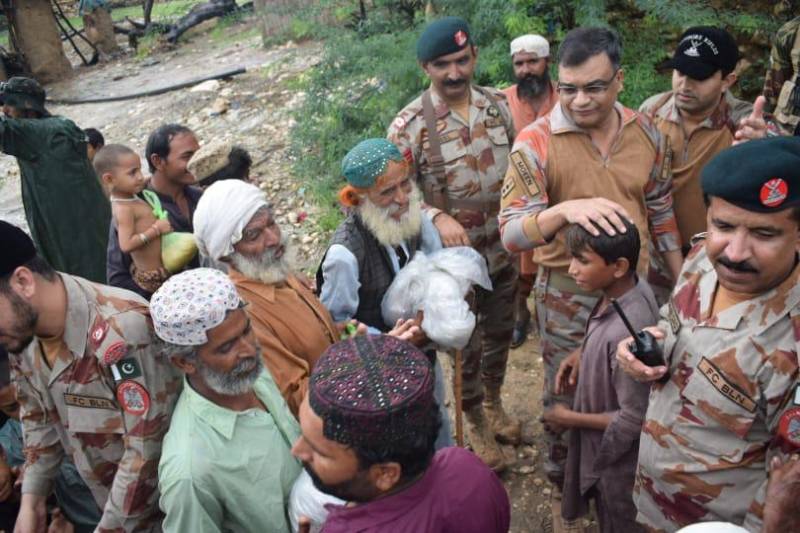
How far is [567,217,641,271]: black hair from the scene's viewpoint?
2537 millimetres

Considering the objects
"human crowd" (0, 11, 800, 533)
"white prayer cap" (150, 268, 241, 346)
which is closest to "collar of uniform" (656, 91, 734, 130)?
"human crowd" (0, 11, 800, 533)

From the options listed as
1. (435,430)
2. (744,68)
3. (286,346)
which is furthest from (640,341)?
(744,68)

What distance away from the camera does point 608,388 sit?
105 inches

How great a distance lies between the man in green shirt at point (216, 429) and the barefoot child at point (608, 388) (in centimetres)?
126

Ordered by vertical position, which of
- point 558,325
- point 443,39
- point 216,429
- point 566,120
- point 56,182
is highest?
point 443,39

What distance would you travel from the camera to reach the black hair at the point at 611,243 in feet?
8.32

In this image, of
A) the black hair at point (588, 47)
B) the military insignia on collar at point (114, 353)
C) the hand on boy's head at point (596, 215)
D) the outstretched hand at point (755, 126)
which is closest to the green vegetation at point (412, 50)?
the outstretched hand at point (755, 126)

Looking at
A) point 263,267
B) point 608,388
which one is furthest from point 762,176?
point 263,267

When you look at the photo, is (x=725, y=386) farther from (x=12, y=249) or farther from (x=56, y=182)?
(x=56, y=182)

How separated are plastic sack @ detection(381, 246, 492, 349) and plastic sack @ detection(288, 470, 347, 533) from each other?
99cm

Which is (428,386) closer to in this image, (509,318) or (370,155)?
(370,155)

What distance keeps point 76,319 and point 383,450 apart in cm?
138

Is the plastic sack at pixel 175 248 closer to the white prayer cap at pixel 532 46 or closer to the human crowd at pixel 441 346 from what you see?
the human crowd at pixel 441 346

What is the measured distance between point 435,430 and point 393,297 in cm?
129
